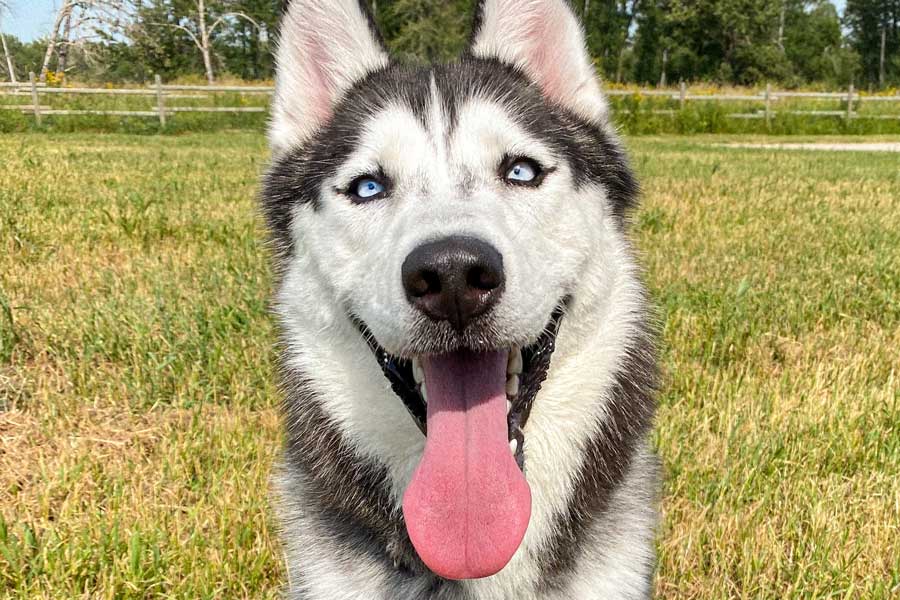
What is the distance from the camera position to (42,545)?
280 centimetres

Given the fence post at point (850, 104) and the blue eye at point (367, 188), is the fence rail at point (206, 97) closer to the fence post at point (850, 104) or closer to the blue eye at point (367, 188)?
the fence post at point (850, 104)

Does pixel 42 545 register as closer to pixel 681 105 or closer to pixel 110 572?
pixel 110 572

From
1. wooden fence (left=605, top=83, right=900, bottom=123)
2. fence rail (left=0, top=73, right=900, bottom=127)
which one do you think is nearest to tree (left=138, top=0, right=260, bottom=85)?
fence rail (left=0, top=73, right=900, bottom=127)

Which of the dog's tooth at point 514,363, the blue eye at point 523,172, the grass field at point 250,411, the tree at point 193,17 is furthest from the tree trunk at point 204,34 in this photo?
the dog's tooth at point 514,363

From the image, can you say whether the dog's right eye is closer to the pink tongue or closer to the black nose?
the black nose

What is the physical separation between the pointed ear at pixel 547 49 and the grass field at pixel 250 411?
1765 mm

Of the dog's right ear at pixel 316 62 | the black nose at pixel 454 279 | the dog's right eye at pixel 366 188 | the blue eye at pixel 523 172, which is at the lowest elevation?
the black nose at pixel 454 279

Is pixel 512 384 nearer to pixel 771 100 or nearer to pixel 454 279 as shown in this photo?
pixel 454 279

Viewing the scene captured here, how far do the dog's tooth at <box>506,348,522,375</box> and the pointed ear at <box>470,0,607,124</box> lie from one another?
124 cm

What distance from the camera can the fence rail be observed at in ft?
89.7

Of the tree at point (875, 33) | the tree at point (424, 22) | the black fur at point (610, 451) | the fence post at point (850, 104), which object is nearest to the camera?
the black fur at point (610, 451)

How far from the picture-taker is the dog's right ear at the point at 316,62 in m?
3.02

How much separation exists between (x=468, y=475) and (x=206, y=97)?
32.4m

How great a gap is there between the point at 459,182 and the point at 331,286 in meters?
0.59
